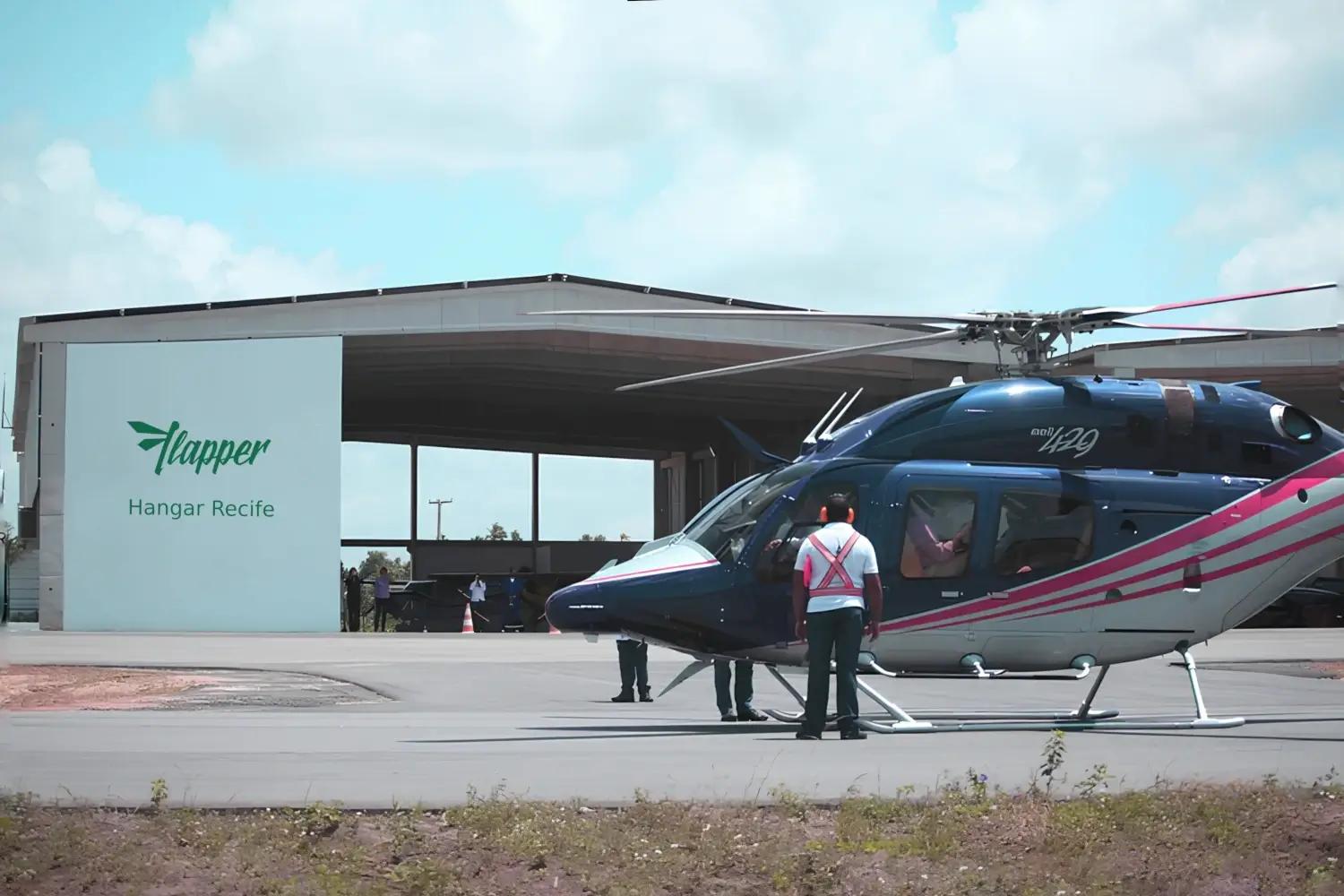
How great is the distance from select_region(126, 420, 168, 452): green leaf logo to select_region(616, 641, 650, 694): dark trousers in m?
18.8

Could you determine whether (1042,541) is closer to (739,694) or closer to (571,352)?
(739,694)

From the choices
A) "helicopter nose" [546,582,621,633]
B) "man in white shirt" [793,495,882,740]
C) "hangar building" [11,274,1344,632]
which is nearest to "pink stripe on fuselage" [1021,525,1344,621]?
"man in white shirt" [793,495,882,740]

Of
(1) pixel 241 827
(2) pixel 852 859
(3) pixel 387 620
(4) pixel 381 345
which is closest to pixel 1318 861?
(2) pixel 852 859

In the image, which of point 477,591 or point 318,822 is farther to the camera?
point 477,591

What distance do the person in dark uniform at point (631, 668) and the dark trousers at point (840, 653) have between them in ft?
19.5

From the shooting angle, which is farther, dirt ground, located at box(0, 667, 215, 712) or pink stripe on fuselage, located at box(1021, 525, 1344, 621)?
dirt ground, located at box(0, 667, 215, 712)

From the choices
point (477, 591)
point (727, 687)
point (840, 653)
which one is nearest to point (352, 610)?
point (477, 591)

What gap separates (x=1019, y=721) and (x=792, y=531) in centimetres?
250

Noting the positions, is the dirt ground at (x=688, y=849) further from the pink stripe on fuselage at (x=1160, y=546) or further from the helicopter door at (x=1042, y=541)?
the helicopter door at (x=1042, y=541)

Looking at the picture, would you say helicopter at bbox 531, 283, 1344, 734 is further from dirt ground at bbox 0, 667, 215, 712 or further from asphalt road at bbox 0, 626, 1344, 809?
dirt ground at bbox 0, 667, 215, 712

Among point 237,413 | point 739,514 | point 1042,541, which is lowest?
point 1042,541

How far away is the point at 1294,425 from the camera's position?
40.8 feet

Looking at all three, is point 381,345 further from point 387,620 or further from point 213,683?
point 213,683

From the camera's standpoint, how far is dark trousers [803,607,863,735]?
402 inches
